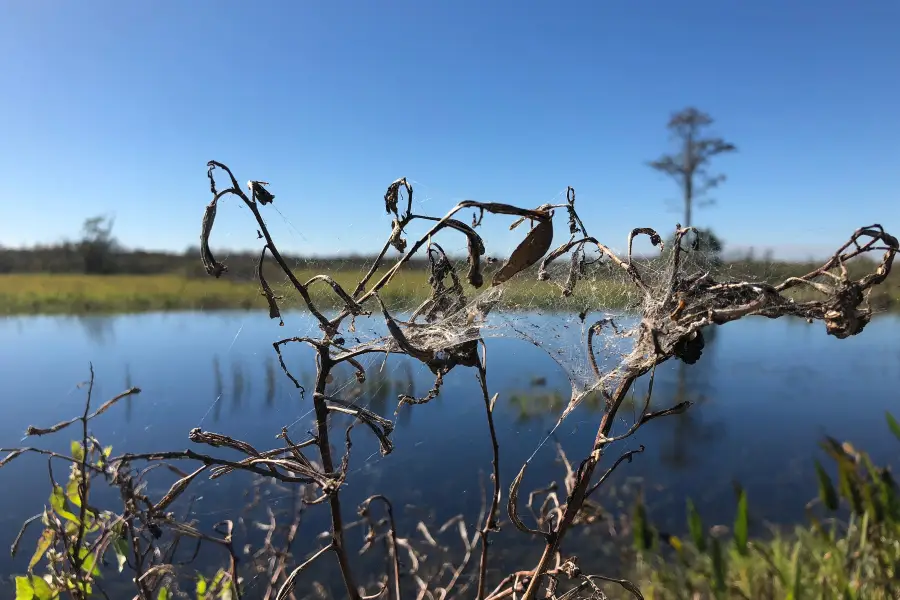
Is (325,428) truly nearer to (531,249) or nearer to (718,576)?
(531,249)

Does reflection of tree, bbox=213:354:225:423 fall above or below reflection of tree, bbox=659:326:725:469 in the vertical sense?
above

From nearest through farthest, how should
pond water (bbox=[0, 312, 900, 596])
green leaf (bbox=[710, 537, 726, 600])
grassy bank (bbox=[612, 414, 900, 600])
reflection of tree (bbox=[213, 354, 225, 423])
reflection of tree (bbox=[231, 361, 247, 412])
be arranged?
1. grassy bank (bbox=[612, 414, 900, 600])
2. green leaf (bbox=[710, 537, 726, 600])
3. pond water (bbox=[0, 312, 900, 596])
4. reflection of tree (bbox=[213, 354, 225, 423])
5. reflection of tree (bbox=[231, 361, 247, 412])

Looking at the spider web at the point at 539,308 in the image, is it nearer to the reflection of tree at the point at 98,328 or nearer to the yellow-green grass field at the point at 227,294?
the yellow-green grass field at the point at 227,294

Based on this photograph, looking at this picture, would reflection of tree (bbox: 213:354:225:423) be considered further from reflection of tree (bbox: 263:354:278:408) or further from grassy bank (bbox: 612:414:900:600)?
grassy bank (bbox: 612:414:900:600)

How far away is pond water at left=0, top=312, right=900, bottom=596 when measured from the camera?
2701mm

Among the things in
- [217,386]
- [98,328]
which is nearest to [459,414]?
[217,386]

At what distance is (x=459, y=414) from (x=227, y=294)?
166 centimetres

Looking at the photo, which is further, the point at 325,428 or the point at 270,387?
the point at 270,387

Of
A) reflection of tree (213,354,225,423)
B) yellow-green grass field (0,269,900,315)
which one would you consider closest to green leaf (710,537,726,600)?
yellow-green grass field (0,269,900,315)

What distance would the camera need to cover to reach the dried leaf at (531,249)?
1.54 feet

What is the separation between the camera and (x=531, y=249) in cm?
48

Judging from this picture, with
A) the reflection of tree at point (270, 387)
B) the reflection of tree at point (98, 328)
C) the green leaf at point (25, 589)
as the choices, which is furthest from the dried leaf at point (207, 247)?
the reflection of tree at point (98, 328)

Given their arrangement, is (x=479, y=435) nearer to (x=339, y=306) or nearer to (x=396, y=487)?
(x=396, y=487)

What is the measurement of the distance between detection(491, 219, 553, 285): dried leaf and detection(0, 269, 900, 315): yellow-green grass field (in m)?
0.09
